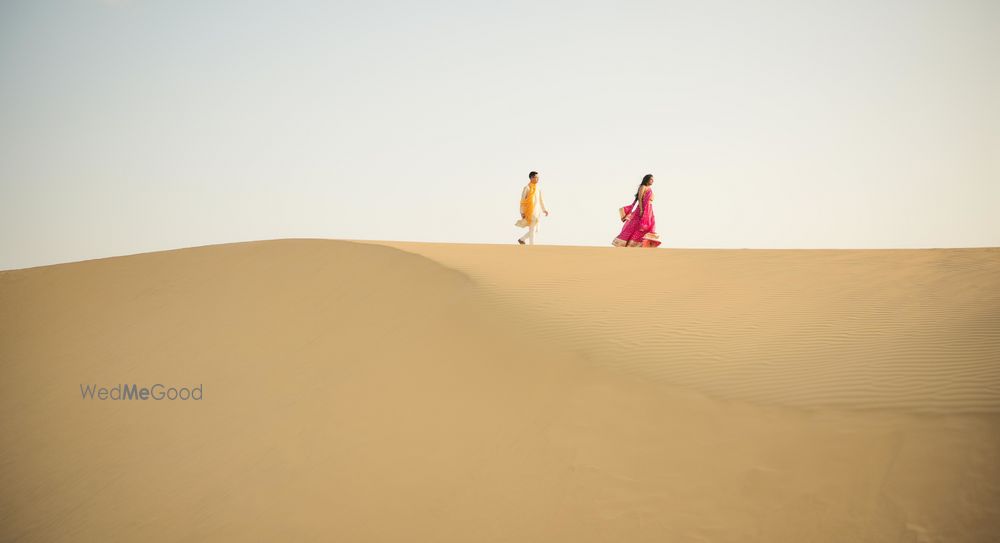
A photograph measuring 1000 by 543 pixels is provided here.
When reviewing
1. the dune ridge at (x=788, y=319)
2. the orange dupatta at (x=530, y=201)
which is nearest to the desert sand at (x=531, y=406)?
the dune ridge at (x=788, y=319)

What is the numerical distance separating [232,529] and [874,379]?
18.6 feet

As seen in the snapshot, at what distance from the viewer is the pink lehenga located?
13.7 metres

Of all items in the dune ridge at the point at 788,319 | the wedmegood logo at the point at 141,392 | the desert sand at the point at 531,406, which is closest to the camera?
the desert sand at the point at 531,406

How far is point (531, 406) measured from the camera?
20.0ft

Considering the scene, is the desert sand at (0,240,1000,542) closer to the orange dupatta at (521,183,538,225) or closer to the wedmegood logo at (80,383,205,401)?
the wedmegood logo at (80,383,205,401)

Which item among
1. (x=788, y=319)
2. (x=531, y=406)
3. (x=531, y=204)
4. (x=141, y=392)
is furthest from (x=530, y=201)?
(x=531, y=406)

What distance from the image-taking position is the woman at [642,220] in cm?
1366

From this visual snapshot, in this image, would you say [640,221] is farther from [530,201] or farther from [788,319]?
[788,319]

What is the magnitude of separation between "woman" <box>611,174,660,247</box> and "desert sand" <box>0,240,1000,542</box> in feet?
10.2

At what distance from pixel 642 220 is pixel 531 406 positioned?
848cm

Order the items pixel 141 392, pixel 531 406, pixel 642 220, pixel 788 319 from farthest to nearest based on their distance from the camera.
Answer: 1. pixel 642 220
2. pixel 141 392
3. pixel 788 319
4. pixel 531 406

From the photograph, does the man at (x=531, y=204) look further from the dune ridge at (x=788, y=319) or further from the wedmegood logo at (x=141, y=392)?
the wedmegood logo at (x=141, y=392)

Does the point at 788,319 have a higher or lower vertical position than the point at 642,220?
lower

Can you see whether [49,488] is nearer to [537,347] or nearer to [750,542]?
[537,347]
